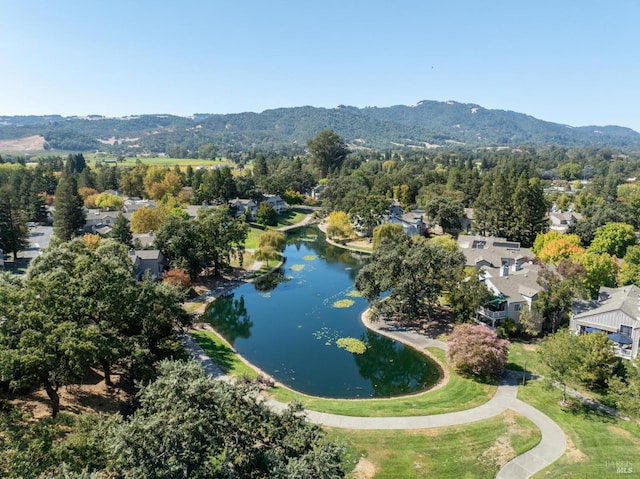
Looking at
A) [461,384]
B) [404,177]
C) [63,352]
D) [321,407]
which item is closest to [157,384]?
[63,352]

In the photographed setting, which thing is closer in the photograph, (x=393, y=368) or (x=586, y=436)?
(x=586, y=436)

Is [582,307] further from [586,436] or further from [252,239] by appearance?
[252,239]

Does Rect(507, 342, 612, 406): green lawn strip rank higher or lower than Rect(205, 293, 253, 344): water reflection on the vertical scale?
higher

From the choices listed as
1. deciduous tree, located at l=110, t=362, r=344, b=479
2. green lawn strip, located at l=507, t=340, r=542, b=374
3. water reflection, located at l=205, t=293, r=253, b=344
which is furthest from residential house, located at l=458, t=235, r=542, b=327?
deciduous tree, located at l=110, t=362, r=344, b=479

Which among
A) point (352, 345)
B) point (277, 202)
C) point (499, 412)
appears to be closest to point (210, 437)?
point (499, 412)

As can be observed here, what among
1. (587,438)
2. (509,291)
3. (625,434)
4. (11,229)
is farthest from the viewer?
(11,229)

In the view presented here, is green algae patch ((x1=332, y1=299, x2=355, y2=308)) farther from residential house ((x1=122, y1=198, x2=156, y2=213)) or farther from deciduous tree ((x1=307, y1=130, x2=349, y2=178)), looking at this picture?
deciduous tree ((x1=307, y1=130, x2=349, y2=178))

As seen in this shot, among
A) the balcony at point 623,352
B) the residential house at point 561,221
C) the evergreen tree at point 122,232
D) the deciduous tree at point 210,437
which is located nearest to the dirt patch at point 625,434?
the balcony at point 623,352
